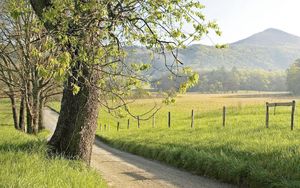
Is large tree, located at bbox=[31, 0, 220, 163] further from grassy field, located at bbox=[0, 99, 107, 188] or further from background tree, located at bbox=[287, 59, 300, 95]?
background tree, located at bbox=[287, 59, 300, 95]

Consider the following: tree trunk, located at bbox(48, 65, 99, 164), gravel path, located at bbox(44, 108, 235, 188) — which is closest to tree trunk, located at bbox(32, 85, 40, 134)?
gravel path, located at bbox(44, 108, 235, 188)

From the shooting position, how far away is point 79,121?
10211 mm

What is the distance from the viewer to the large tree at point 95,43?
7.41m

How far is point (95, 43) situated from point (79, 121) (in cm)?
235

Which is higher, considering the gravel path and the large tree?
the large tree

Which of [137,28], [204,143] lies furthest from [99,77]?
[204,143]

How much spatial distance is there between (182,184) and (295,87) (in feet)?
455

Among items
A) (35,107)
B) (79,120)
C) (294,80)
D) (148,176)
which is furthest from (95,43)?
(294,80)

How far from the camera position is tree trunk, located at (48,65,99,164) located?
1011 centimetres

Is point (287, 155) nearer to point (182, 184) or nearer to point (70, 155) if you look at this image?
point (182, 184)

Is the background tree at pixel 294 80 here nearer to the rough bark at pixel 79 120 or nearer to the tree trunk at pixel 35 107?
the tree trunk at pixel 35 107

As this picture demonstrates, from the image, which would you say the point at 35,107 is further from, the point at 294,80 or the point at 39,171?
the point at 294,80

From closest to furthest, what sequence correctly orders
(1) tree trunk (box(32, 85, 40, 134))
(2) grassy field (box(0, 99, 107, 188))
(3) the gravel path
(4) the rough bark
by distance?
(2) grassy field (box(0, 99, 107, 188)) → (4) the rough bark → (3) the gravel path → (1) tree trunk (box(32, 85, 40, 134))

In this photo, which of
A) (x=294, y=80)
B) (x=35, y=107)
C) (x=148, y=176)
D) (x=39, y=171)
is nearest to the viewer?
(x=39, y=171)
